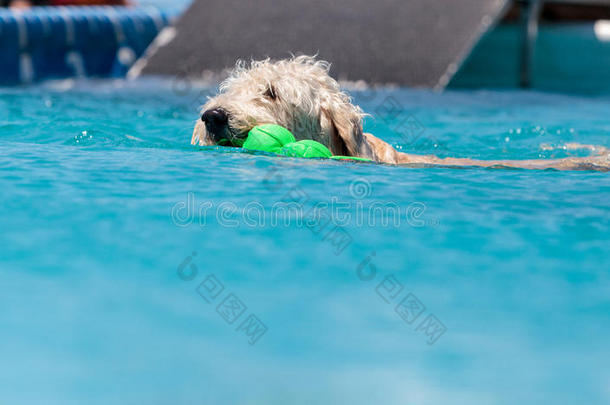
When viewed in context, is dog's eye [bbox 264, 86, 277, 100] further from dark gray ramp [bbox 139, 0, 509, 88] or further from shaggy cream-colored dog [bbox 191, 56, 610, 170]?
dark gray ramp [bbox 139, 0, 509, 88]

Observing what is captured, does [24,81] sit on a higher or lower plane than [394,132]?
lower

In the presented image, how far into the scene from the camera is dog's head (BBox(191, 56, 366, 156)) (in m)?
5.15

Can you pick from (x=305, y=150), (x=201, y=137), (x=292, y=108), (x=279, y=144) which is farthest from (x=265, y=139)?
(x=201, y=137)

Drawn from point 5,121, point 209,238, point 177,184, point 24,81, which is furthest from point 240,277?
point 24,81

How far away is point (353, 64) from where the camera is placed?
10.9 m

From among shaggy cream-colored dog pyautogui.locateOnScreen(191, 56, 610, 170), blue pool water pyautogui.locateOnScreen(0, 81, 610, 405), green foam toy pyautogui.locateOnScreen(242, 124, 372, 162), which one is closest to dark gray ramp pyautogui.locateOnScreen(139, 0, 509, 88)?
shaggy cream-colored dog pyautogui.locateOnScreen(191, 56, 610, 170)

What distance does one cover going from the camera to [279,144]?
509cm

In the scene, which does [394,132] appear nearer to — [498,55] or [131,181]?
[131,181]

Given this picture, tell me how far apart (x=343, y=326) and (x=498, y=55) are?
41.8ft

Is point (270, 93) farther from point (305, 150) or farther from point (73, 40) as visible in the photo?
point (73, 40)

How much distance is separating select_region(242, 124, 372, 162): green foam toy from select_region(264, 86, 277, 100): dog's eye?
0.97ft

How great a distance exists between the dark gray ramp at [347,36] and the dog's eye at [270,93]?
502 centimetres

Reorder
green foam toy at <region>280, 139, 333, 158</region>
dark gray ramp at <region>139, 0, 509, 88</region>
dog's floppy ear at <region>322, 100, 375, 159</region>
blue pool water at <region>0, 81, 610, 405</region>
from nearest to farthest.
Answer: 1. blue pool water at <region>0, 81, 610, 405</region>
2. green foam toy at <region>280, 139, 333, 158</region>
3. dog's floppy ear at <region>322, 100, 375, 159</region>
4. dark gray ramp at <region>139, 0, 509, 88</region>

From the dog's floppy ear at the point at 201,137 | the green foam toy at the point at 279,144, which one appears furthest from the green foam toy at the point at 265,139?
the dog's floppy ear at the point at 201,137
